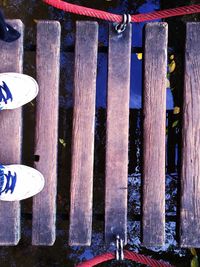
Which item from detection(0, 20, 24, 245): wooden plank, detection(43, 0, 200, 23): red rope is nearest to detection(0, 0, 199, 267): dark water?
detection(0, 20, 24, 245): wooden plank

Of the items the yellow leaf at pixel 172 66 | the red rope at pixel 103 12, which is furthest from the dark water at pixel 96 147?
the red rope at pixel 103 12

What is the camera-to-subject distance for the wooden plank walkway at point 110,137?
1.75 m

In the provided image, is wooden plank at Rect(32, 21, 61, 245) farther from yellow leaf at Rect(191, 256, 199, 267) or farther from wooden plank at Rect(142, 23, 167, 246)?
yellow leaf at Rect(191, 256, 199, 267)

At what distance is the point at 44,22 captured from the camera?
5.78 ft

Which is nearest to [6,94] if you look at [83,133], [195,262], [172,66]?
[83,133]

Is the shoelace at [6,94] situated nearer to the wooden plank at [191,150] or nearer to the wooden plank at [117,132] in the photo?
the wooden plank at [117,132]

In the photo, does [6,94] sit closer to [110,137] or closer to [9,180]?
[9,180]

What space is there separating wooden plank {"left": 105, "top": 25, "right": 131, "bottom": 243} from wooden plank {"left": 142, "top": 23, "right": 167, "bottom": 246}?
8 cm

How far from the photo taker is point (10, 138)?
177 centimetres

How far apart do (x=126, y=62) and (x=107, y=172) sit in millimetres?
467

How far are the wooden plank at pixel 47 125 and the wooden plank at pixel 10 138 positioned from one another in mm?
79

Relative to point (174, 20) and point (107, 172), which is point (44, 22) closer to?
point (107, 172)

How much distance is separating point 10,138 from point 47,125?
17 cm

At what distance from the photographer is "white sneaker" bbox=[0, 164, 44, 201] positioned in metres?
1.73
